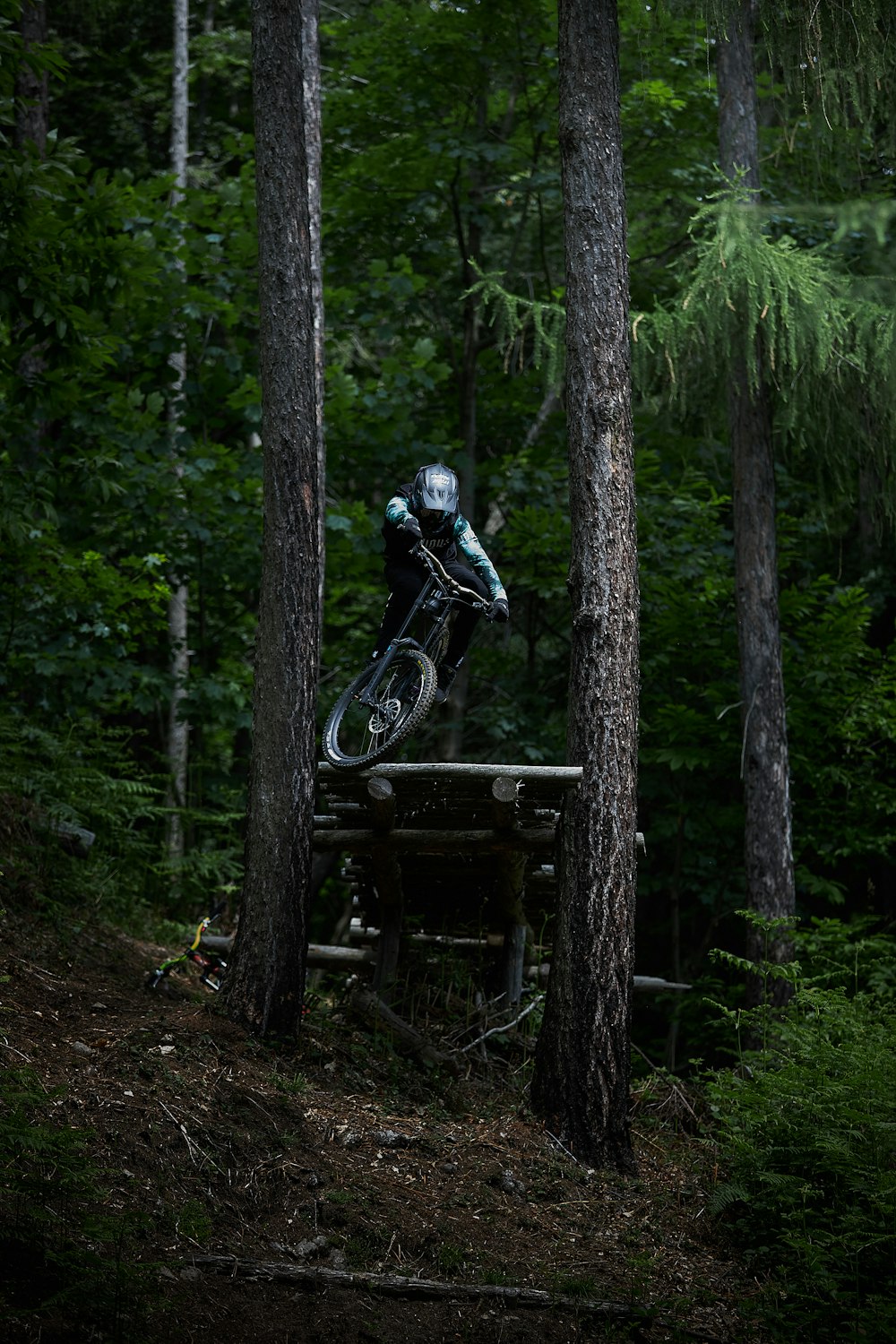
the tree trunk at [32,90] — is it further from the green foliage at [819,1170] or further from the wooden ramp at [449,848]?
the green foliage at [819,1170]

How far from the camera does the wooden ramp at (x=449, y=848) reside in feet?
26.8

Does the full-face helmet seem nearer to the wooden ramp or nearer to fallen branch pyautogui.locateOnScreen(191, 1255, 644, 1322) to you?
the wooden ramp

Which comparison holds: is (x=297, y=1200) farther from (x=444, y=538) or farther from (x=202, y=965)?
(x=444, y=538)

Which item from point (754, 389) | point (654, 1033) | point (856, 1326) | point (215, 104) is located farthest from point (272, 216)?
point (215, 104)

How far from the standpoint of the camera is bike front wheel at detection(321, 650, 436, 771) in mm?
8297

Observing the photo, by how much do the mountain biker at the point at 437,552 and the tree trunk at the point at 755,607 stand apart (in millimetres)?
3806

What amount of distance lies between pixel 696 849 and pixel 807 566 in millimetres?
3533

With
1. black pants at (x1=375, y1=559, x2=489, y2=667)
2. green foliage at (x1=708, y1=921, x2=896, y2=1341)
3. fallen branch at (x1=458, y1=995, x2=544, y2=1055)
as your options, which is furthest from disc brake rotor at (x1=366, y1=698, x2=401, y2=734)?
green foliage at (x1=708, y1=921, x2=896, y2=1341)

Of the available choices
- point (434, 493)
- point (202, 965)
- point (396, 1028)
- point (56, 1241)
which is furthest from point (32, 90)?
point (56, 1241)

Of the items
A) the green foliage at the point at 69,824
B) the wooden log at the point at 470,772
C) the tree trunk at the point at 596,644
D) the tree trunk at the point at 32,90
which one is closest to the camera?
the wooden log at the point at 470,772

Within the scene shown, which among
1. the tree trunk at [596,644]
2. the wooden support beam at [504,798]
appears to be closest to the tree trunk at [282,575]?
the wooden support beam at [504,798]

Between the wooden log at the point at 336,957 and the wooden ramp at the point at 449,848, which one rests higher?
the wooden ramp at the point at 449,848

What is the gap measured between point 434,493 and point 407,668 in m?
1.24

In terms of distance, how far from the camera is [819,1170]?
713cm
